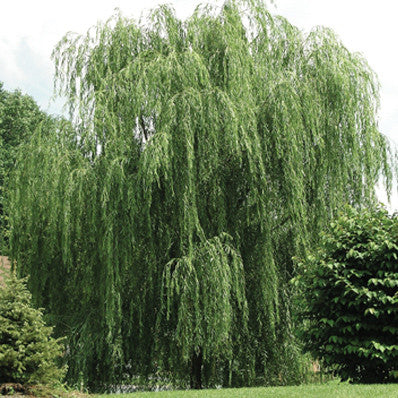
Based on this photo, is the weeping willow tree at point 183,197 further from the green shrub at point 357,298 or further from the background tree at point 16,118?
the background tree at point 16,118

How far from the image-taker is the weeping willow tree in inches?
358

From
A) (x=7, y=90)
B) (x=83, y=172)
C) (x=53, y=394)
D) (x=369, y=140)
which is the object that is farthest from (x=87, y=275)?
(x=7, y=90)

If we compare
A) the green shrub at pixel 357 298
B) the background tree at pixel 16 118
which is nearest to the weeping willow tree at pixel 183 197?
the green shrub at pixel 357 298

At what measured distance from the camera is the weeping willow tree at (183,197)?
9.10 meters

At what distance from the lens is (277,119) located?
9.71 metres

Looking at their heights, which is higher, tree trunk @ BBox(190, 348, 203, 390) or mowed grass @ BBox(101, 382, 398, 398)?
tree trunk @ BBox(190, 348, 203, 390)

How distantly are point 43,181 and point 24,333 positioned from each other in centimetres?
307

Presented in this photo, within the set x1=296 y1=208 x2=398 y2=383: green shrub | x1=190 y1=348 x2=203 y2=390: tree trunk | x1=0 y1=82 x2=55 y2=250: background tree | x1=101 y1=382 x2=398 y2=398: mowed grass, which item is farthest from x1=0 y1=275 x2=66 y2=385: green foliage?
x1=0 y1=82 x2=55 y2=250: background tree

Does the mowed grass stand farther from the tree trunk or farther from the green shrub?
the tree trunk

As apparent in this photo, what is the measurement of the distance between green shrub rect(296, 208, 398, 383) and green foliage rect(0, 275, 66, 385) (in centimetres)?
367

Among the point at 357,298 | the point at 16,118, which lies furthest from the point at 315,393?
the point at 16,118

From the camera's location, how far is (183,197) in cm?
923

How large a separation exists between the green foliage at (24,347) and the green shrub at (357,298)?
3668 millimetres

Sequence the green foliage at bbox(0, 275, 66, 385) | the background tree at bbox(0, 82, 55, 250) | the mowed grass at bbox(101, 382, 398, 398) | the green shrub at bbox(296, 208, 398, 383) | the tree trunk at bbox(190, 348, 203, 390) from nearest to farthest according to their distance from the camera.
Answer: the mowed grass at bbox(101, 382, 398, 398)
the green foliage at bbox(0, 275, 66, 385)
the green shrub at bbox(296, 208, 398, 383)
the tree trunk at bbox(190, 348, 203, 390)
the background tree at bbox(0, 82, 55, 250)
